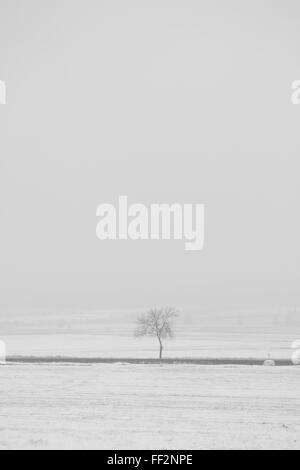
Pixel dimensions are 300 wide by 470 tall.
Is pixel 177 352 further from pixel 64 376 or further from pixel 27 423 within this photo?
pixel 27 423

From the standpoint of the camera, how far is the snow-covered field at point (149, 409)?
23.0 metres

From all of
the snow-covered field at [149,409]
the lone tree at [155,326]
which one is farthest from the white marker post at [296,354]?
the lone tree at [155,326]

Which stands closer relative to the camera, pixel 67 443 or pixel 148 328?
pixel 67 443

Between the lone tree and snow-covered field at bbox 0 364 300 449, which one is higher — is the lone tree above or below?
above

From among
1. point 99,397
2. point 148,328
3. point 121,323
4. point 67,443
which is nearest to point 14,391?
point 99,397

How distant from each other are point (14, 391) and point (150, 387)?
8991 millimetres

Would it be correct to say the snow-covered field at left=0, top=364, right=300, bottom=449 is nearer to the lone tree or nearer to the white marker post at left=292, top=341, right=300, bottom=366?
the white marker post at left=292, top=341, right=300, bottom=366

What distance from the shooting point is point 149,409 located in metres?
29.2

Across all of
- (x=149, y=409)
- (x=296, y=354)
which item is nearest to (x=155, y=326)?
(x=296, y=354)

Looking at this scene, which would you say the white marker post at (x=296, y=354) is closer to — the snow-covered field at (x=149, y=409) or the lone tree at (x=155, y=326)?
the snow-covered field at (x=149, y=409)

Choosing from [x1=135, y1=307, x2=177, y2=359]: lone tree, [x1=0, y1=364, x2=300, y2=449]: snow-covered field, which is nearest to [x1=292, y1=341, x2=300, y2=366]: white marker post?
[x1=0, y1=364, x2=300, y2=449]: snow-covered field

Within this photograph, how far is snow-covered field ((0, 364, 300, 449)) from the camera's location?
23.0 meters

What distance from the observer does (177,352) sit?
68375 mm

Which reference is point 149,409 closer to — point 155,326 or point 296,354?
point 155,326
